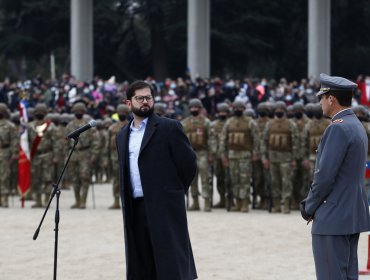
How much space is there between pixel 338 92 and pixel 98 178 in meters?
25.2

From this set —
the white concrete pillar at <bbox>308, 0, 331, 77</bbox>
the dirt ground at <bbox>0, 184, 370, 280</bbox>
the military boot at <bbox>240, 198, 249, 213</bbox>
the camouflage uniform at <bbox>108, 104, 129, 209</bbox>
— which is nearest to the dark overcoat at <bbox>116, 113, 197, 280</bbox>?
the dirt ground at <bbox>0, 184, 370, 280</bbox>

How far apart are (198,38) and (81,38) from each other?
5756 millimetres

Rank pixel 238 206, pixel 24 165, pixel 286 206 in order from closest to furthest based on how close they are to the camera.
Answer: pixel 286 206
pixel 238 206
pixel 24 165

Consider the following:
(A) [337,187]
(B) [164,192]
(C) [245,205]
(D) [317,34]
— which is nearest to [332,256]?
(A) [337,187]

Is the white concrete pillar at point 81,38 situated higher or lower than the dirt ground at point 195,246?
higher

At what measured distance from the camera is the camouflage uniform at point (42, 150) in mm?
23859

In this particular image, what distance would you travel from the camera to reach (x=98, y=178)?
33.4 meters

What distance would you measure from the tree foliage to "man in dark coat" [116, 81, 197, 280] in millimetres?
47026

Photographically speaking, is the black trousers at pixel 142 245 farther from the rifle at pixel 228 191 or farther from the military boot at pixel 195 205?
the military boot at pixel 195 205

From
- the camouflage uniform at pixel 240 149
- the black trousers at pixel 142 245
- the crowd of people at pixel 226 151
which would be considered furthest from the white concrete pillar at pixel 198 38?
the black trousers at pixel 142 245

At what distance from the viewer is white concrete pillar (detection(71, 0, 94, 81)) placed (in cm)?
4894

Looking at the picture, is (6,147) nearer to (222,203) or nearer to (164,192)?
(222,203)

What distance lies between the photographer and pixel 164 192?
9.12 meters

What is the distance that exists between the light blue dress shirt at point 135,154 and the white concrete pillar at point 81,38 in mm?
39853
